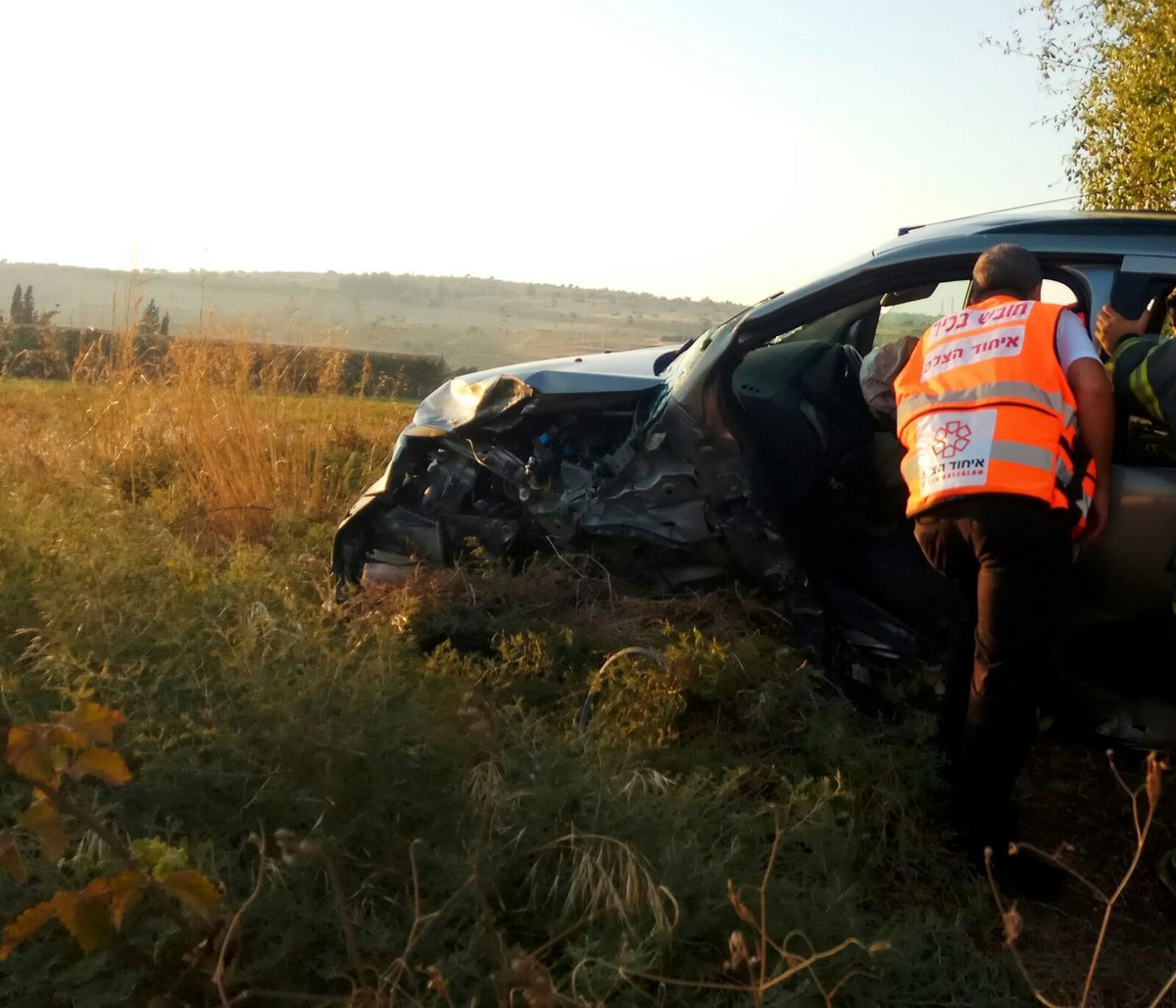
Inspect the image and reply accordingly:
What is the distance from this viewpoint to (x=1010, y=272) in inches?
128

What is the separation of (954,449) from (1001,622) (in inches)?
19.4

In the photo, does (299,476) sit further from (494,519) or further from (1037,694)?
(1037,694)

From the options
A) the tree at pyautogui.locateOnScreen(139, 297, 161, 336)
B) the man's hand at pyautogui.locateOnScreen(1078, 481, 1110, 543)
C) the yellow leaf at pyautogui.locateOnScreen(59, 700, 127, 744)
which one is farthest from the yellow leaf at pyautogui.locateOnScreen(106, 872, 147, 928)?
the tree at pyautogui.locateOnScreen(139, 297, 161, 336)

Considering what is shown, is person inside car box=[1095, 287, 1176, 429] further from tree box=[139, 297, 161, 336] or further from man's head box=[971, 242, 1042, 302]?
tree box=[139, 297, 161, 336]

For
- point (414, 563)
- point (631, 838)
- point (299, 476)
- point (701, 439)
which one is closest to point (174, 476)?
point (299, 476)

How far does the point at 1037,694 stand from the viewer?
3150 millimetres

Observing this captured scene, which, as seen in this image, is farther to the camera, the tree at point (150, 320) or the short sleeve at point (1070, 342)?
the tree at point (150, 320)

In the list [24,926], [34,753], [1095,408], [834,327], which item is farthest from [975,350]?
[24,926]

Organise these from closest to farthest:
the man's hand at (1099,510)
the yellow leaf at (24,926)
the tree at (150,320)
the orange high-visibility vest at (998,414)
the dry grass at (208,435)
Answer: the yellow leaf at (24,926) < the orange high-visibility vest at (998,414) < the man's hand at (1099,510) < the dry grass at (208,435) < the tree at (150,320)

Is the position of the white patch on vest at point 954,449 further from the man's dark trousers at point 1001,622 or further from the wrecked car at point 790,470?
the wrecked car at point 790,470

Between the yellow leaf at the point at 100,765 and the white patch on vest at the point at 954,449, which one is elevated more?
the white patch on vest at the point at 954,449

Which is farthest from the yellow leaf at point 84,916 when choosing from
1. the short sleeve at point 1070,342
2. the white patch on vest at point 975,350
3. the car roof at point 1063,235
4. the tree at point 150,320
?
the tree at point 150,320

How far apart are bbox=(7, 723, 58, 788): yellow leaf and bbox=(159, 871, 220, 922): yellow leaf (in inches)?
9.9

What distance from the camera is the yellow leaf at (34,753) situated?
1824 mm
